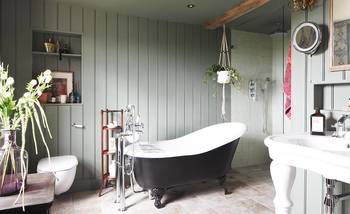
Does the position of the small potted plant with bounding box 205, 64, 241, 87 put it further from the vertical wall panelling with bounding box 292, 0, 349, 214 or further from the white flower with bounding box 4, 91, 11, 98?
the white flower with bounding box 4, 91, 11, 98

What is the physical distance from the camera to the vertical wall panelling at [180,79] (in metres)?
3.67

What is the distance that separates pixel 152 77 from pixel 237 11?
1.44 m

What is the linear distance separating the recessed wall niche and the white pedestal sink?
2.55 m

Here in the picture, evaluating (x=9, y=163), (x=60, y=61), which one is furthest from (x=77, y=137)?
(x=9, y=163)

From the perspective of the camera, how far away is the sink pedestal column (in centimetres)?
146

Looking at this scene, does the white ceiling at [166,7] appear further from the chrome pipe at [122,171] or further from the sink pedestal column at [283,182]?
the sink pedestal column at [283,182]

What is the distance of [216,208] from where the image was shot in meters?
2.60

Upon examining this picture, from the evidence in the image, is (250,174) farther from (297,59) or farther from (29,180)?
(29,180)

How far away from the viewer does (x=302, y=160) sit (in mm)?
1285

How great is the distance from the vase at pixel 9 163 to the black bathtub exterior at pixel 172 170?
131cm

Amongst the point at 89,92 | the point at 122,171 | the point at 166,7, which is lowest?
the point at 122,171

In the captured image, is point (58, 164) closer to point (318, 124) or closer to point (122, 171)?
point (122, 171)

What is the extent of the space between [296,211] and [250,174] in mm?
1719

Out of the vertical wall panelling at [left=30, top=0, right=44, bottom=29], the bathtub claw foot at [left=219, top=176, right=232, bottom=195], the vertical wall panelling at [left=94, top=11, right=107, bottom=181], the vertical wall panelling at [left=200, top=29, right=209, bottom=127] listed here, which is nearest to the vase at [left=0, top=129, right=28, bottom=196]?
the vertical wall panelling at [left=94, top=11, right=107, bottom=181]
